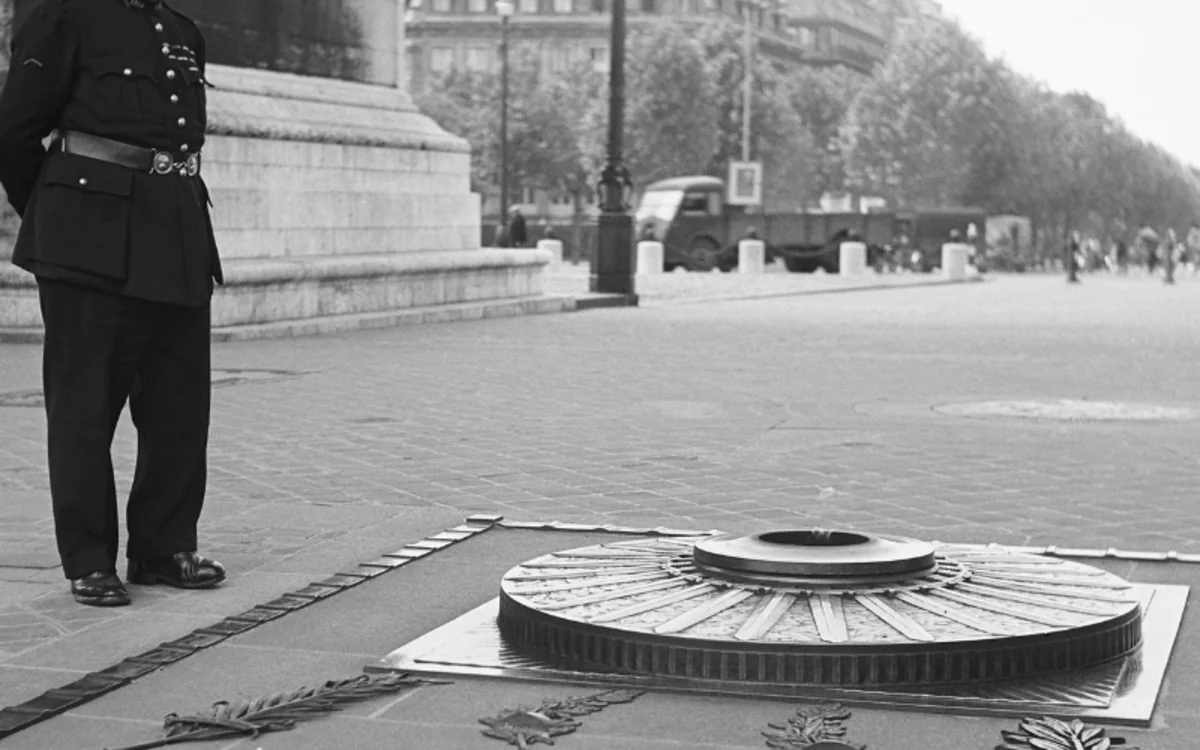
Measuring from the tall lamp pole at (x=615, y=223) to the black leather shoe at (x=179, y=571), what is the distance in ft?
73.7

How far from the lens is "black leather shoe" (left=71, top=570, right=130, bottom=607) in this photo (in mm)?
5227

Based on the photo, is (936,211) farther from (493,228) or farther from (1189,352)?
(1189,352)

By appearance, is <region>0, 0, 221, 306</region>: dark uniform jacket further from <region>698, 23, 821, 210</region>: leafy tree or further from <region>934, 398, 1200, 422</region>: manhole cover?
<region>698, 23, 821, 210</region>: leafy tree

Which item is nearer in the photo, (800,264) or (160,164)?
(160,164)

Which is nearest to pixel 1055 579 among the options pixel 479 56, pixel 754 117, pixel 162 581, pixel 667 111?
pixel 162 581

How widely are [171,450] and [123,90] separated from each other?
3.13 ft

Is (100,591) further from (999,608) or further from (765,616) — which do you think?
(999,608)

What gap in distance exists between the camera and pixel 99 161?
208 inches

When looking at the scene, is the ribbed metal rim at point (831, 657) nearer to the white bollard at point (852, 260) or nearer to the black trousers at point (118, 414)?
the black trousers at point (118, 414)

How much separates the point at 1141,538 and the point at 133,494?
337 centimetres

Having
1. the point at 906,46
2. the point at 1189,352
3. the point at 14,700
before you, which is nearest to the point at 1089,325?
the point at 1189,352

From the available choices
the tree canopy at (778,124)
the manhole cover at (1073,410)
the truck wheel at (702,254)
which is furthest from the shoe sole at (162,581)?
the tree canopy at (778,124)

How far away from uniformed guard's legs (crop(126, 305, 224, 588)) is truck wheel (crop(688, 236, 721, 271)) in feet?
174

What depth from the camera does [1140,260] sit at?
7769 centimetres
